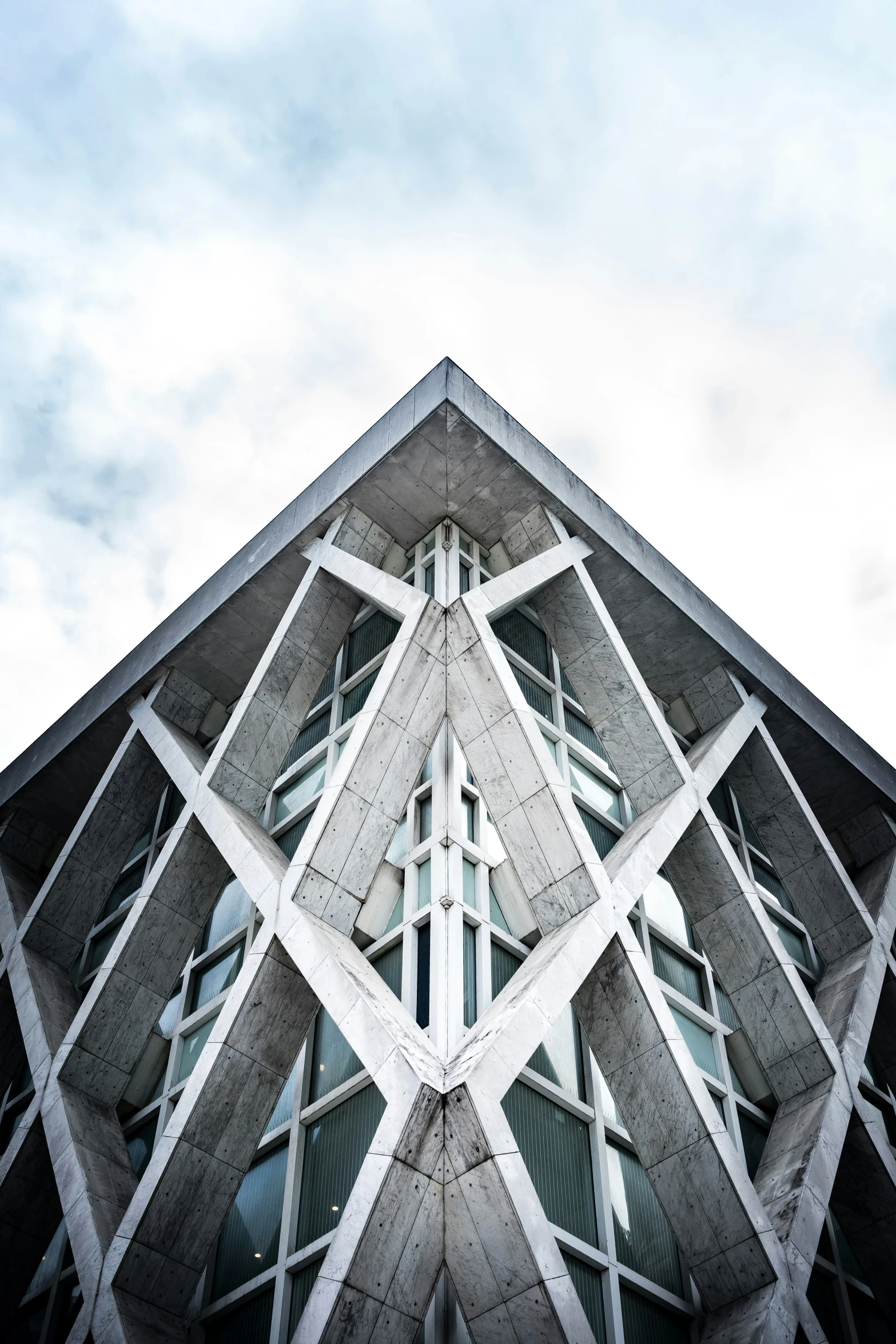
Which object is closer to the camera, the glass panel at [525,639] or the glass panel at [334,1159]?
the glass panel at [334,1159]

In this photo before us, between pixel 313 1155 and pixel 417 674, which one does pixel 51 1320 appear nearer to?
pixel 313 1155

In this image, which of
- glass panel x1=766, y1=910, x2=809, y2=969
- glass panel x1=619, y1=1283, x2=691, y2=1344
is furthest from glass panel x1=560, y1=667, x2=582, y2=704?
glass panel x1=619, y1=1283, x2=691, y2=1344

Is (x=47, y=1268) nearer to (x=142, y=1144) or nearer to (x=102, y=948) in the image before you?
(x=142, y=1144)

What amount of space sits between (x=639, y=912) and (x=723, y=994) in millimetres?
2405

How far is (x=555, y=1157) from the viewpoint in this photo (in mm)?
13461

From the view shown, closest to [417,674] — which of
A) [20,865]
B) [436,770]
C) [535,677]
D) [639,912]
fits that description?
[436,770]

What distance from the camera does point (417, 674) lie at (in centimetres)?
1542

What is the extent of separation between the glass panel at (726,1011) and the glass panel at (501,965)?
495cm

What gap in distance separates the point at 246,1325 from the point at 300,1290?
39.2 inches

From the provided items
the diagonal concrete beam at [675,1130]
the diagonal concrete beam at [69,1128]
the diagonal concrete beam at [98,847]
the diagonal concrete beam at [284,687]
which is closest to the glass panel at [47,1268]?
the diagonal concrete beam at [69,1128]

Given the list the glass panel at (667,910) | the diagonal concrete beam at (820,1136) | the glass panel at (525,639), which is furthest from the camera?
the glass panel at (525,639)

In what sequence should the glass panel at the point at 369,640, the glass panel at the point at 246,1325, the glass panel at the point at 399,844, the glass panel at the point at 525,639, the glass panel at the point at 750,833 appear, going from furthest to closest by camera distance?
the glass panel at the point at 750,833, the glass panel at the point at 369,640, the glass panel at the point at 525,639, the glass panel at the point at 399,844, the glass panel at the point at 246,1325

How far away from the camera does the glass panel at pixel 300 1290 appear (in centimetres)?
1295

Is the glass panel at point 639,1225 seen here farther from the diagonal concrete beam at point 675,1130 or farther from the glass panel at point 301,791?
the glass panel at point 301,791
